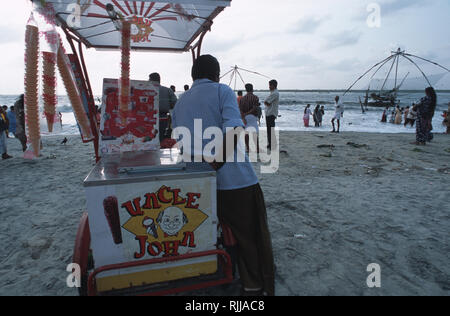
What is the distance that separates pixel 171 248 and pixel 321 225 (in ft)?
7.89

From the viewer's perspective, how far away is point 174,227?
2.02m

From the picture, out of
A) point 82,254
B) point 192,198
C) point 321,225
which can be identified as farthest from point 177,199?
point 321,225

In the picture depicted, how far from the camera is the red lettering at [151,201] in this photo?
1930 mm

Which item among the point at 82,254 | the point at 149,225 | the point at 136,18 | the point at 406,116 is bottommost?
the point at 82,254

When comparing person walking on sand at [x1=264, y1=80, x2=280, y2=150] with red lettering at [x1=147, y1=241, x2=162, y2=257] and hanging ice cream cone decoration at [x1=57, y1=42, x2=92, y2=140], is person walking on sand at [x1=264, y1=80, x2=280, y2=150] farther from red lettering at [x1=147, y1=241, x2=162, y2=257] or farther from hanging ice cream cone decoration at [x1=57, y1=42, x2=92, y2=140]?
red lettering at [x1=147, y1=241, x2=162, y2=257]

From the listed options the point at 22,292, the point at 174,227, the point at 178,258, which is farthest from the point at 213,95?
the point at 22,292

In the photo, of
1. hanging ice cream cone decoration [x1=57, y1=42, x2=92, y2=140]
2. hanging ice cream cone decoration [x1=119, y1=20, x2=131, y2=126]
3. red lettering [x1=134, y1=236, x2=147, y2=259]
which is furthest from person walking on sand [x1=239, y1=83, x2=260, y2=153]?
red lettering [x1=134, y1=236, x2=147, y2=259]

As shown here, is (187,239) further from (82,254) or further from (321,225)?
(321,225)

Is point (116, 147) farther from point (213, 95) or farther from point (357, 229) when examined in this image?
point (357, 229)

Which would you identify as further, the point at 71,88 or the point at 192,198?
the point at 71,88

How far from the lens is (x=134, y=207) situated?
191 cm

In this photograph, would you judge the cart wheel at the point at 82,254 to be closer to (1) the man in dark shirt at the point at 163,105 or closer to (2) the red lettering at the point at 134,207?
(2) the red lettering at the point at 134,207

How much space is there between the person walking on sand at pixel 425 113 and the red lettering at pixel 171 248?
1017cm

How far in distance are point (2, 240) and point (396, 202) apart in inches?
233
